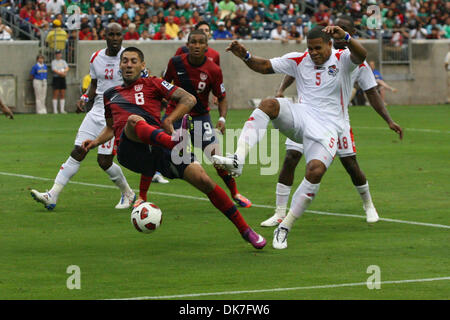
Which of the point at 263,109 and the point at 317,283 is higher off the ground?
the point at 263,109

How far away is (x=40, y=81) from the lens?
3469cm

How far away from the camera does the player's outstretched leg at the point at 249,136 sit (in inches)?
366

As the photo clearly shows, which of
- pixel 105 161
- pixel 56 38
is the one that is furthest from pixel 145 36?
pixel 105 161

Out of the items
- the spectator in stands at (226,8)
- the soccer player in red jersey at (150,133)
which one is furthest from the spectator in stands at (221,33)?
the soccer player in red jersey at (150,133)

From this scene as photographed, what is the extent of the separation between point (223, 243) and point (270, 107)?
1663 millimetres

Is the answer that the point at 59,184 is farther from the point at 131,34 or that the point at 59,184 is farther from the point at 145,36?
the point at 145,36

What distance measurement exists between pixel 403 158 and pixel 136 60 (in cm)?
1024

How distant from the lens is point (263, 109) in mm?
9789

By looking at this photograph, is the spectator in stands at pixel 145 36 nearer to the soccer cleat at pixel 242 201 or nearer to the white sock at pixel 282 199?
the soccer cleat at pixel 242 201

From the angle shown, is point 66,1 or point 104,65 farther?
point 66,1

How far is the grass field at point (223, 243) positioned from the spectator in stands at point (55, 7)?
19303 millimetres
